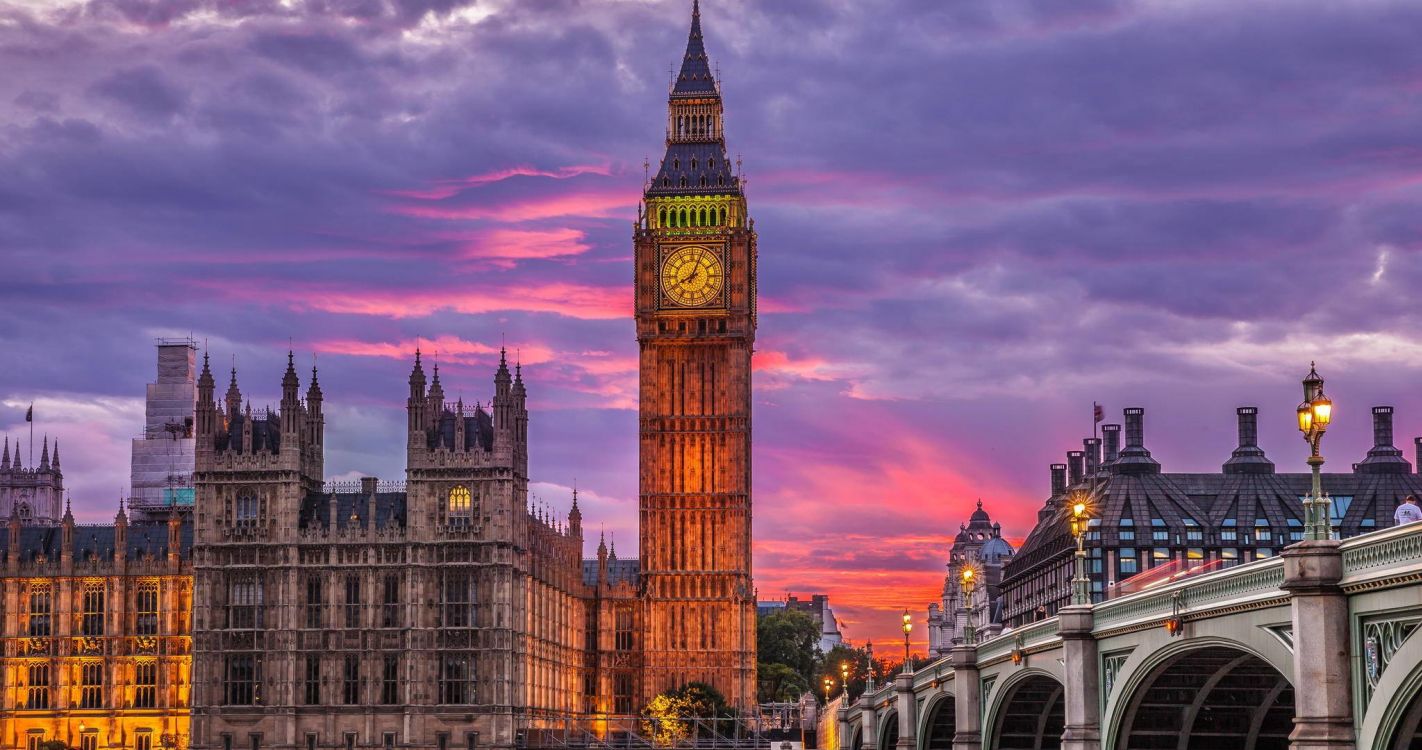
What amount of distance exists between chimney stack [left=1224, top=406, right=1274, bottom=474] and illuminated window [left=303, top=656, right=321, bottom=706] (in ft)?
273

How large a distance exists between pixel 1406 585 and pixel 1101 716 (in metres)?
21.9

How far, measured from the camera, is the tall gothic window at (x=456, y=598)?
474 ft

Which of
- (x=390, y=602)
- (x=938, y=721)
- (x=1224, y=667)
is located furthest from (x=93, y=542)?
(x=1224, y=667)

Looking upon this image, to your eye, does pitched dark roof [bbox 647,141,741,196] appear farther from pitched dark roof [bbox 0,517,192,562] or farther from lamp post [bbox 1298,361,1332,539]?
lamp post [bbox 1298,361,1332,539]

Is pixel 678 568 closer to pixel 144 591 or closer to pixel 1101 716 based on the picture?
pixel 144 591

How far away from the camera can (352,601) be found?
145750 millimetres

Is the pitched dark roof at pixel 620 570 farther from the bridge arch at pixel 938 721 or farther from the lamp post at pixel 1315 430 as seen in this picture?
the lamp post at pixel 1315 430

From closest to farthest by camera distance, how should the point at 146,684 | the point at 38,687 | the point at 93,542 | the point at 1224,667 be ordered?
the point at 1224,667
the point at 38,687
the point at 146,684
the point at 93,542

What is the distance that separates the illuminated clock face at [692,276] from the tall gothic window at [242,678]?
4718 centimetres

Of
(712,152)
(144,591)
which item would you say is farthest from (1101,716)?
(712,152)

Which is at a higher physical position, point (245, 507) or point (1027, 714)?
point (245, 507)

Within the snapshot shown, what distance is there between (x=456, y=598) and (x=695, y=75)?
5879cm

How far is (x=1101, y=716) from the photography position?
5406cm

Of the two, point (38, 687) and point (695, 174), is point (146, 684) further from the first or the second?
point (695, 174)
